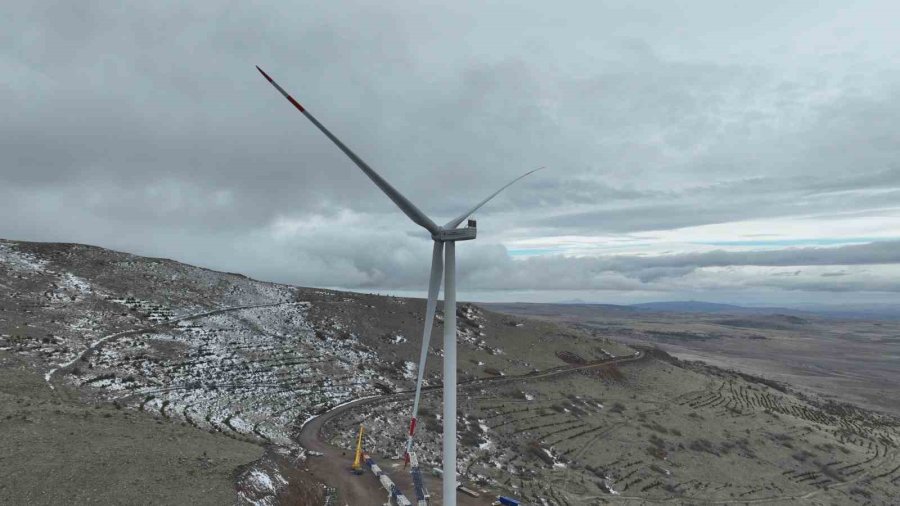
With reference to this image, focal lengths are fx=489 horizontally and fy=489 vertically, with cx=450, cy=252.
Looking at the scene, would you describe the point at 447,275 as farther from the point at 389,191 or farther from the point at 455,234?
the point at 389,191

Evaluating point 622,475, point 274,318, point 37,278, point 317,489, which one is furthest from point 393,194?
point 37,278

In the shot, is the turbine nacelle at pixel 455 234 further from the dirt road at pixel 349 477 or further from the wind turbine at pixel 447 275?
the dirt road at pixel 349 477

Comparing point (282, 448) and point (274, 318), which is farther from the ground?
point (274, 318)

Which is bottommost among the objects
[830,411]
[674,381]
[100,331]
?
[830,411]

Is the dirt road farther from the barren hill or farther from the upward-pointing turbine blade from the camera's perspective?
the upward-pointing turbine blade

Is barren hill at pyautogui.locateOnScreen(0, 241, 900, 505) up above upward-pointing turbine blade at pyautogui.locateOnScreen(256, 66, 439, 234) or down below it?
below

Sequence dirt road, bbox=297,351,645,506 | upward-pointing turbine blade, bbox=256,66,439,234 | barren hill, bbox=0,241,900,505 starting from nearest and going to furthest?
upward-pointing turbine blade, bbox=256,66,439,234 → barren hill, bbox=0,241,900,505 → dirt road, bbox=297,351,645,506

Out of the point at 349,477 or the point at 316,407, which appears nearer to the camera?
the point at 349,477

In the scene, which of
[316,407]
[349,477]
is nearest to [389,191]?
[349,477]

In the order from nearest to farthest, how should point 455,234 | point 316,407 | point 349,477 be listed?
1. point 455,234
2. point 349,477
3. point 316,407

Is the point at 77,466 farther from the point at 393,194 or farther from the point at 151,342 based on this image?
the point at 151,342

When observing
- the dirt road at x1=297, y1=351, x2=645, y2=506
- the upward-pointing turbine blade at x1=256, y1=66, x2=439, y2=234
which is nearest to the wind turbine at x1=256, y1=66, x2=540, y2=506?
the upward-pointing turbine blade at x1=256, y1=66, x2=439, y2=234
